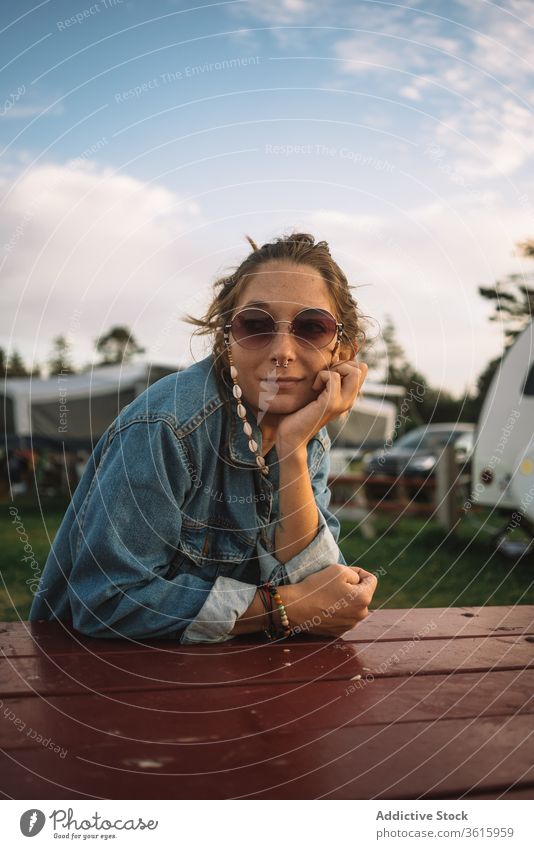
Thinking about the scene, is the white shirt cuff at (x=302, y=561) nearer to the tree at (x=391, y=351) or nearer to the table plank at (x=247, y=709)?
the table plank at (x=247, y=709)

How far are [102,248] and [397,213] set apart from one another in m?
0.95

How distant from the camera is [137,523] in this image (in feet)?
5.58

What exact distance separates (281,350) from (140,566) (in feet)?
2.30

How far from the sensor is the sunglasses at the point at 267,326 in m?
2.00

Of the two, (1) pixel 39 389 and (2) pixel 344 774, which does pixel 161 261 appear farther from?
(1) pixel 39 389

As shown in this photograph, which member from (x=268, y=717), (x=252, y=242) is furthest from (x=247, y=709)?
(x=252, y=242)

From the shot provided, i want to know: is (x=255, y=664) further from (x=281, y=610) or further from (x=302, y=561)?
(x=302, y=561)

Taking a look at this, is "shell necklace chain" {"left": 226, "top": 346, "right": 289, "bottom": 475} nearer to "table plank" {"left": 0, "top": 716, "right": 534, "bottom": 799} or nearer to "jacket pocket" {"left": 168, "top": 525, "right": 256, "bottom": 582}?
"jacket pocket" {"left": 168, "top": 525, "right": 256, "bottom": 582}

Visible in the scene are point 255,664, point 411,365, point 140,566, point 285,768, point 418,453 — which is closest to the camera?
point 285,768

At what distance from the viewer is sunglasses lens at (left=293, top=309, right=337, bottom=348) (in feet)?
6.58

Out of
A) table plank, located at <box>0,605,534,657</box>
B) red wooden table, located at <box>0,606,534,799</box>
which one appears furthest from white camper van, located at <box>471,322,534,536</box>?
red wooden table, located at <box>0,606,534,799</box>

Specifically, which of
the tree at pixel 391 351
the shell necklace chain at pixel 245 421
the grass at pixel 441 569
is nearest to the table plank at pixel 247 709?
the shell necklace chain at pixel 245 421

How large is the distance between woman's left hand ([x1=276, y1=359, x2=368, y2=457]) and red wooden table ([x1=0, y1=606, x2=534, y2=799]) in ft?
1.74

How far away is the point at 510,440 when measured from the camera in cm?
746
